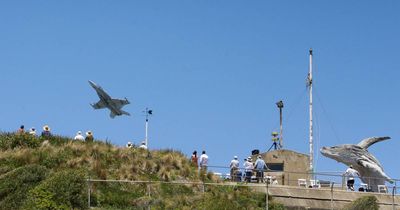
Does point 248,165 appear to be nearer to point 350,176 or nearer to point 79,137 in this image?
point 350,176

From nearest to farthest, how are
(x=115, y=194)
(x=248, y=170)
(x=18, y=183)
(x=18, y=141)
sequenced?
(x=18, y=183), (x=115, y=194), (x=18, y=141), (x=248, y=170)

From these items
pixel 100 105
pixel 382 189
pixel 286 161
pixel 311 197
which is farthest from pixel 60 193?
pixel 100 105

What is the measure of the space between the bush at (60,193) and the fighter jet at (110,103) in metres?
16.3

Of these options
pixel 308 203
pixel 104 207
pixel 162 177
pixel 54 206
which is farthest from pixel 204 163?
pixel 54 206

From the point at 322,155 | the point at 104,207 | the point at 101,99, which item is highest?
the point at 101,99

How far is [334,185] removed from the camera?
1460 inches

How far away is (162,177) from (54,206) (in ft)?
26.3

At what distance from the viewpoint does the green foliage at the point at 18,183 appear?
1113 inches

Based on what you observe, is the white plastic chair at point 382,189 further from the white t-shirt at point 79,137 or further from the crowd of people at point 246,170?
the white t-shirt at point 79,137

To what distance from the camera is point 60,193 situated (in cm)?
2795

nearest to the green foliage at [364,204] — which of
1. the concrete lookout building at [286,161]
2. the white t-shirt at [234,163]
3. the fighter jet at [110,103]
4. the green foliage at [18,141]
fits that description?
the white t-shirt at [234,163]

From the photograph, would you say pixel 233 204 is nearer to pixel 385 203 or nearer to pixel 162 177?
pixel 162 177

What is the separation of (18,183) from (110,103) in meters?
16.7

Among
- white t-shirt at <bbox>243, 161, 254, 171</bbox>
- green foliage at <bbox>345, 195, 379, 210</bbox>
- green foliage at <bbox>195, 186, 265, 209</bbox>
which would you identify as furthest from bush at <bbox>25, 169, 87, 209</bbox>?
green foliage at <bbox>345, 195, 379, 210</bbox>
